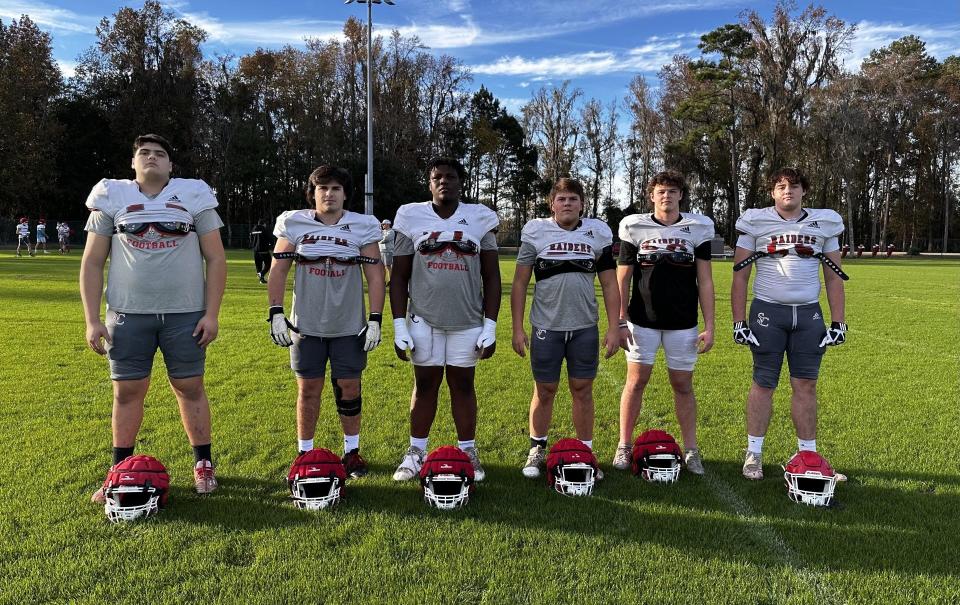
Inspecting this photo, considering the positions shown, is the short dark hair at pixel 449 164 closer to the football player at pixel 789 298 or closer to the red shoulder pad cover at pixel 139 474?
the football player at pixel 789 298

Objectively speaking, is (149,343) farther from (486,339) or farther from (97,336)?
(486,339)

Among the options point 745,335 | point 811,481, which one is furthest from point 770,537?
point 745,335

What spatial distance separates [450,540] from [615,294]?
188cm

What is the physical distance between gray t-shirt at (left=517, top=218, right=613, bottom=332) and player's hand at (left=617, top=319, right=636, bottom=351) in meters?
0.20

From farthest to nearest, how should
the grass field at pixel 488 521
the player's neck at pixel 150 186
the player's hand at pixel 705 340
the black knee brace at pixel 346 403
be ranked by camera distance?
1. the player's hand at pixel 705 340
2. the black knee brace at pixel 346 403
3. the player's neck at pixel 150 186
4. the grass field at pixel 488 521

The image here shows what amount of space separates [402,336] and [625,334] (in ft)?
4.86

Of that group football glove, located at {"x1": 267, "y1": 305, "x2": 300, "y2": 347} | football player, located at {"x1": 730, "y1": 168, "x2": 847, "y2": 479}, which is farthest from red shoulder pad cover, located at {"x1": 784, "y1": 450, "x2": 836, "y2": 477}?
football glove, located at {"x1": 267, "y1": 305, "x2": 300, "y2": 347}

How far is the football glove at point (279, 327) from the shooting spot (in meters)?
3.61

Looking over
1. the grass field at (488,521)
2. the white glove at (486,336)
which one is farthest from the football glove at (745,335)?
the white glove at (486,336)

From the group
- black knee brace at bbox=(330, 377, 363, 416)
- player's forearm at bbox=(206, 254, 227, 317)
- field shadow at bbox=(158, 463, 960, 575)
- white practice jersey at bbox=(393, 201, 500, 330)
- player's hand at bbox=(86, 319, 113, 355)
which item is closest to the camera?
field shadow at bbox=(158, 463, 960, 575)

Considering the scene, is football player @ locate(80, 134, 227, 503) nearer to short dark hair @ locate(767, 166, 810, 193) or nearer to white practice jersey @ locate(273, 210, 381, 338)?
white practice jersey @ locate(273, 210, 381, 338)

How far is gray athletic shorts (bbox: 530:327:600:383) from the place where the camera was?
382 centimetres

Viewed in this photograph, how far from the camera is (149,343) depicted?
3459mm

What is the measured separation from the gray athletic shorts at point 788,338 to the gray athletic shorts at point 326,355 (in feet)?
8.51
